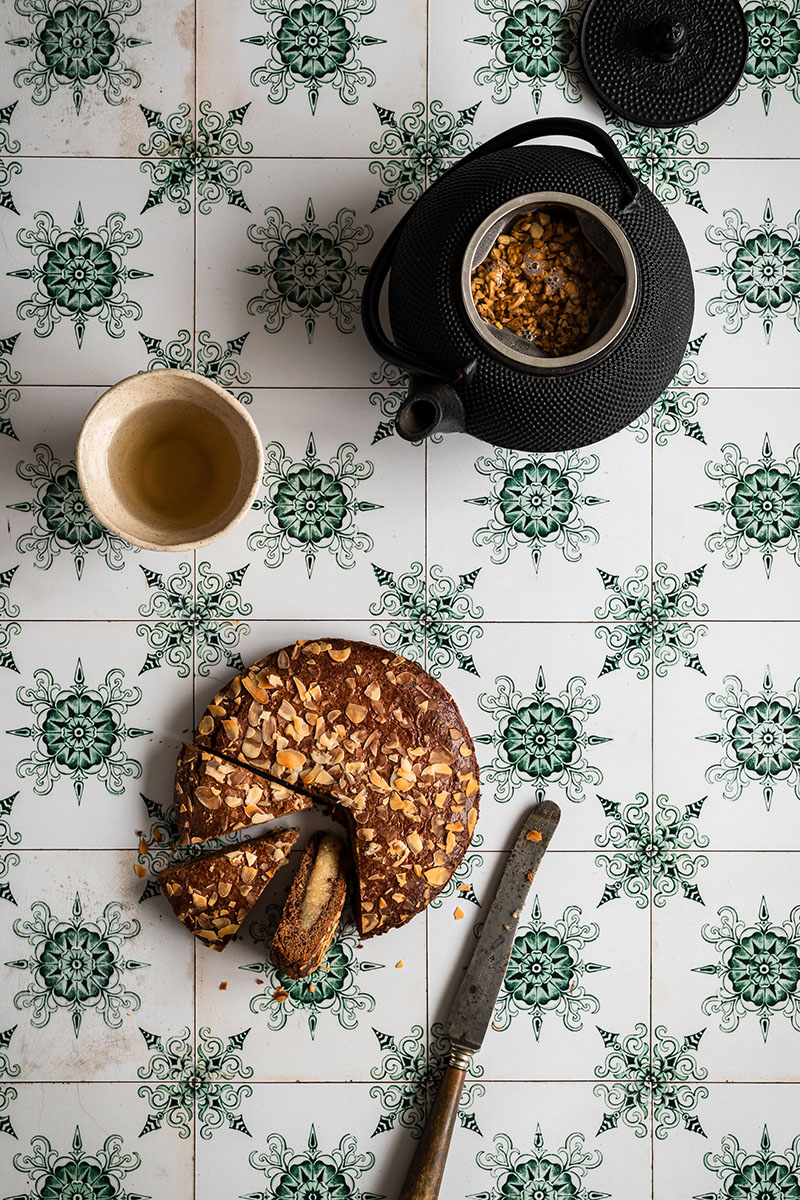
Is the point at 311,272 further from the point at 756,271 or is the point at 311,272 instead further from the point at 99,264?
the point at 756,271

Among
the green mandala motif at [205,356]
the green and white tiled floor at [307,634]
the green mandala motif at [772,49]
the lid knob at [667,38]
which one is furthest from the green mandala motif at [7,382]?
the green mandala motif at [772,49]

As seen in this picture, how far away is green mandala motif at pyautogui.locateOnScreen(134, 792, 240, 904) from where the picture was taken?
1.29 meters

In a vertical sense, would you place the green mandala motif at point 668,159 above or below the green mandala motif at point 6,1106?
above

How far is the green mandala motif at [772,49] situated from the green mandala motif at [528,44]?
245 millimetres

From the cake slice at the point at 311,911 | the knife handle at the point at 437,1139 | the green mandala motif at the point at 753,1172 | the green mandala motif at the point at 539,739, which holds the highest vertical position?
the green mandala motif at the point at 539,739

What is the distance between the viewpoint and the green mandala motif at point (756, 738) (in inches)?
52.1

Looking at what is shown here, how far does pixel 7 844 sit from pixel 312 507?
0.63m

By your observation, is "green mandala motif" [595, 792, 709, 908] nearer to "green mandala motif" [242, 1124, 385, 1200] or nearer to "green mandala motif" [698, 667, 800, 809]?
"green mandala motif" [698, 667, 800, 809]

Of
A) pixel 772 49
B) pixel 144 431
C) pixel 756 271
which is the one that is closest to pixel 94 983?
pixel 144 431

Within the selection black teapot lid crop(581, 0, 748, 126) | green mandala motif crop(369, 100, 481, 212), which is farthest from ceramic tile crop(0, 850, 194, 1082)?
black teapot lid crop(581, 0, 748, 126)

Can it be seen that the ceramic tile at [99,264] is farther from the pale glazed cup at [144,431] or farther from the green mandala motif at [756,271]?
the green mandala motif at [756,271]

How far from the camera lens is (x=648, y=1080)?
1.31 meters

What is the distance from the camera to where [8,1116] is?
4.26 feet

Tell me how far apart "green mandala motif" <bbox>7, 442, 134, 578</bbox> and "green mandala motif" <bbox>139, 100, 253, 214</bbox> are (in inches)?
15.1
